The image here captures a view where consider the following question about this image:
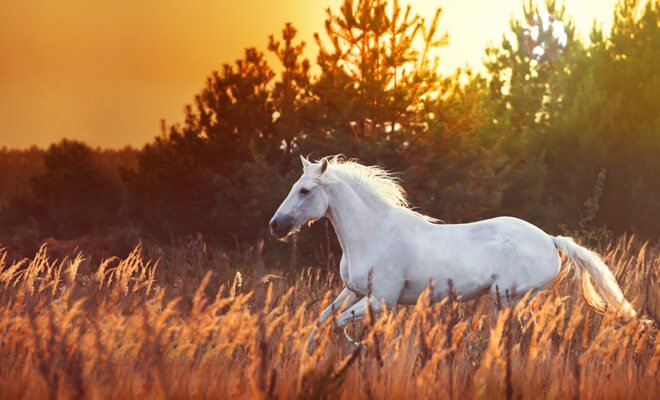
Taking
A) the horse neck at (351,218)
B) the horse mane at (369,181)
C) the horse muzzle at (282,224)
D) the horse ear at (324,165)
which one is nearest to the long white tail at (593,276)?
the horse mane at (369,181)

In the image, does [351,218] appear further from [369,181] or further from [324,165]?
[324,165]

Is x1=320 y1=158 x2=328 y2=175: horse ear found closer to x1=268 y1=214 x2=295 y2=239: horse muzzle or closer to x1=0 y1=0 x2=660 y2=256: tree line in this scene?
x1=268 y1=214 x2=295 y2=239: horse muzzle

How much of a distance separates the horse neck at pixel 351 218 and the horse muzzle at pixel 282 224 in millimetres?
427

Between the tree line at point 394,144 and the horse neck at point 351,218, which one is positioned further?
the tree line at point 394,144

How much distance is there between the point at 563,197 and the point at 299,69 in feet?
26.1

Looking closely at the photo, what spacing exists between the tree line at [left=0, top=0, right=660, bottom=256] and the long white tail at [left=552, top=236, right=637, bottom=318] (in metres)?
6.72

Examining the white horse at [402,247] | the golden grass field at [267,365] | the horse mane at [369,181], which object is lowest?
the golden grass field at [267,365]

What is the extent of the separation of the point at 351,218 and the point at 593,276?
2104mm

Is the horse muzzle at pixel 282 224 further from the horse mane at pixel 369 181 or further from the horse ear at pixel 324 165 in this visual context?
the horse mane at pixel 369 181

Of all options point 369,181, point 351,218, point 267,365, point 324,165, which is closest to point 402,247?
point 351,218

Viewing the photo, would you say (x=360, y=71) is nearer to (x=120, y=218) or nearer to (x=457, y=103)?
(x=457, y=103)

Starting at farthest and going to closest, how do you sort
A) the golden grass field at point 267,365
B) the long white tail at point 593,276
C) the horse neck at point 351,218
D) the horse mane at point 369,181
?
the long white tail at point 593,276 < the horse mane at point 369,181 < the horse neck at point 351,218 < the golden grass field at point 267,365

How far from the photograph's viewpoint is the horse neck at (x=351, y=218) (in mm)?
7422

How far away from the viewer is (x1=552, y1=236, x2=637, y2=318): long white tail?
766cm
